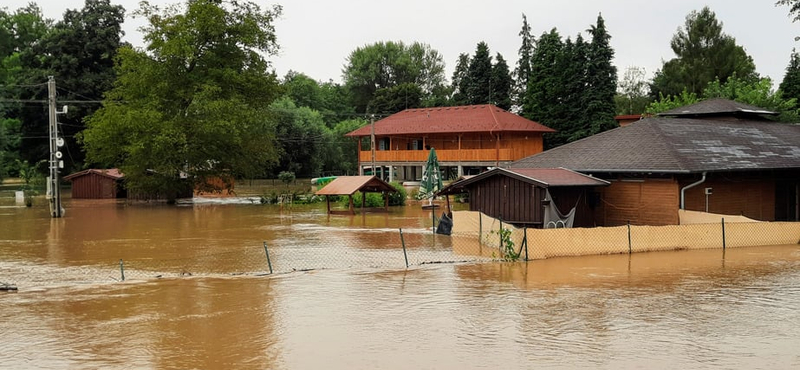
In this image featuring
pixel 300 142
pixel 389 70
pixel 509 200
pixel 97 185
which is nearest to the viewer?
pixel 509 200

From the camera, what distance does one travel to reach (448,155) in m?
59.8

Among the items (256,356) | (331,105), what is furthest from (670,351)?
(331,105)

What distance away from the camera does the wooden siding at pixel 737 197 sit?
1273 inches

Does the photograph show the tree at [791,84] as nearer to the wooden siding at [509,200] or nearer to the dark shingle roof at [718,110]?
the dark shingle roof at [718,110]

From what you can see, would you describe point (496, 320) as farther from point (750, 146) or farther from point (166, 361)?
point (750, 146)

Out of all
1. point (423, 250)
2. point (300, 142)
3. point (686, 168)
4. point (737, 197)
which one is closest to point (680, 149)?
point (686, 168)

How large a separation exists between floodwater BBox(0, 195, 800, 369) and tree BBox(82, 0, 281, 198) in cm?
2212

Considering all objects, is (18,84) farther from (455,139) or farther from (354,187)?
(354,187)

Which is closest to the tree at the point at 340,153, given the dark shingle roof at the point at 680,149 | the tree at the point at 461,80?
the tree at the point at 461,80

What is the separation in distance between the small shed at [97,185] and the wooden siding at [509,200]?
117 feet

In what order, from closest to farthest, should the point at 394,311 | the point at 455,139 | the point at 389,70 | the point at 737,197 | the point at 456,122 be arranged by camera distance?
the point at 394,311, the point at 737,197, the point at 456,122, the point at 455,139, the point at 389,70

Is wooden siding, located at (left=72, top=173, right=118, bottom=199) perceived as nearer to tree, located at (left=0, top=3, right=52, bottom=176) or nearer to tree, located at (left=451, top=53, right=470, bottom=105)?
tree, located at (left=0, top=3, right=52, bottom=176)

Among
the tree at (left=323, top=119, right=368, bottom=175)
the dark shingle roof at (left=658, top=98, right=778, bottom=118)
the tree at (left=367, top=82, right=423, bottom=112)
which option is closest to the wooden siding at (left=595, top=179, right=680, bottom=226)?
the dark shingle roof at (left=658, top=98, right=778, bottom=118)

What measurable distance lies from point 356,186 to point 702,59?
44.4 m
